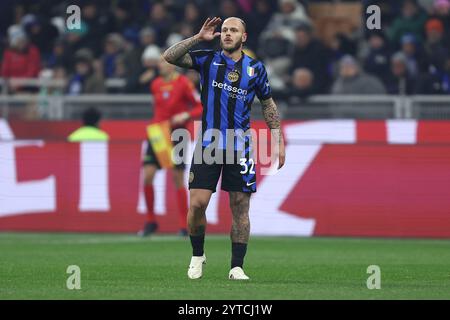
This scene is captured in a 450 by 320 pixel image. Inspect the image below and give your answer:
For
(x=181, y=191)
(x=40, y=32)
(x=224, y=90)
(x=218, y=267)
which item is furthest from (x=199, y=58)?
(x=40, y=32)

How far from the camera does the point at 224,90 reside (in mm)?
11391

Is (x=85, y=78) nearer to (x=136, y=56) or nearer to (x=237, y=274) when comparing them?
(x=136, y=56)

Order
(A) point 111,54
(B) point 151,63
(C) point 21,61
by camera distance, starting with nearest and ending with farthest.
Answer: (B) point 151,63 → (C) point 21,61 → (A) point 111,54

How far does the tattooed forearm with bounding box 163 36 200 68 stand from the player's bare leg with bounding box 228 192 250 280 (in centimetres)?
130

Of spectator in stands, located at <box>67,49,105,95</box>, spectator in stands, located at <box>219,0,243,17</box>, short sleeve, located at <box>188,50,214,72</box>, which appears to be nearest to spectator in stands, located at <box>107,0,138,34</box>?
spectator in stands, located at <box>67,49,105,95</box>

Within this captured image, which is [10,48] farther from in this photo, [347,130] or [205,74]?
[205,74]

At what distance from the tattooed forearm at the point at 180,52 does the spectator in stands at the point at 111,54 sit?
12576mm

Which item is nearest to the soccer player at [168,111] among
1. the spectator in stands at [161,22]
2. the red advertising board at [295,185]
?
the red advertising board at [295,185]

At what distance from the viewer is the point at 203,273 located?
479 inches

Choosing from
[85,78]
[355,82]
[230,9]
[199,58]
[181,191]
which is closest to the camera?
[199,58]

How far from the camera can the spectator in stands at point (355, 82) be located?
68.0 feet

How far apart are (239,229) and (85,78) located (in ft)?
38.5

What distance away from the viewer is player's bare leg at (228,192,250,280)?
1146 cm
